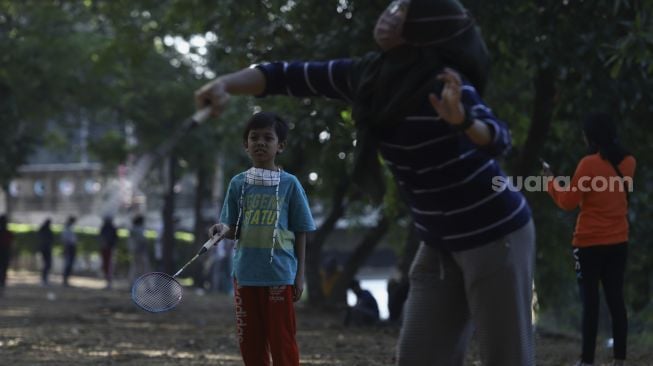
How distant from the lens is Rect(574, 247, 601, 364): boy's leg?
28.4 ft

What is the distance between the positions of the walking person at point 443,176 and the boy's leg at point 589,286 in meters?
4.10

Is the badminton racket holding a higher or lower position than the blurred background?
lower

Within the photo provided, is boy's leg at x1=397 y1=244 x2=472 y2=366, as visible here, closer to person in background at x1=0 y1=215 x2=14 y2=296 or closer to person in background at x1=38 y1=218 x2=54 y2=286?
person in background at x1=0 y1=215 x2=14 y2=296

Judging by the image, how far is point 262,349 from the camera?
6812 millimetres

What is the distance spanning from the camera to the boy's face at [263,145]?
6742mm

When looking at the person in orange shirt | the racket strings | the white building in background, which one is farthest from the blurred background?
the white building in background

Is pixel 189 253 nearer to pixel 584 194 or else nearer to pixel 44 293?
pixel 44 293

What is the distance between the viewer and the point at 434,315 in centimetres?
461

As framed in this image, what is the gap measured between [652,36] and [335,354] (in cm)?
425

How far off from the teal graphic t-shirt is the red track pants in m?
0.06

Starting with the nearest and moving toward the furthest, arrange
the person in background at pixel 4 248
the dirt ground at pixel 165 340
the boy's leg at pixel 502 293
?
the boy's leg at pixel 502 293 → the dirt ground at pixel 165 340 → the person in background at pixel 4 248

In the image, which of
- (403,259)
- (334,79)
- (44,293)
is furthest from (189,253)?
(334,79)

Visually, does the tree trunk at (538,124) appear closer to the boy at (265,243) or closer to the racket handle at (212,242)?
the boy at (265,243)

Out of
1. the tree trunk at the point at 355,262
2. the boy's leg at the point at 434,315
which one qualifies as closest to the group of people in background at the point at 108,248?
the tree trunk at the point at 355,262
